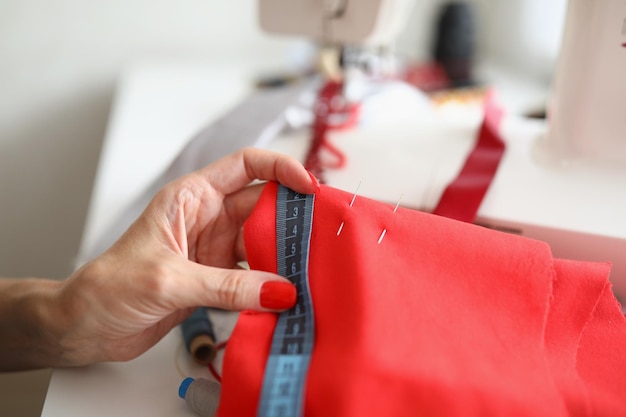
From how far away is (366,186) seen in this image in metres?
0.96

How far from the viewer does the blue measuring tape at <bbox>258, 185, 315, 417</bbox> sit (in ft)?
1.90

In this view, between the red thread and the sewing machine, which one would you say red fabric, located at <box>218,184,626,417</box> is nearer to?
the sewing machine

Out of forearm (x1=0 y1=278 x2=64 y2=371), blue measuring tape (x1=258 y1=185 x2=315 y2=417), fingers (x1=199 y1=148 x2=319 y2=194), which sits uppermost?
fingers (x1=199 y1=148 x2=319 y2=194)

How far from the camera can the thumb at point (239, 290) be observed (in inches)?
25.8

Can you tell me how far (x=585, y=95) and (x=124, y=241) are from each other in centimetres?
67

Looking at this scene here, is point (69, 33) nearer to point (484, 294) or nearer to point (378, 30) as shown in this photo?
point (378, 30)

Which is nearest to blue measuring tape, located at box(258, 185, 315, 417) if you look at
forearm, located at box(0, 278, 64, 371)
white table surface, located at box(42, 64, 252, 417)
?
white table surface, located at box(42, 64, 252, 417)

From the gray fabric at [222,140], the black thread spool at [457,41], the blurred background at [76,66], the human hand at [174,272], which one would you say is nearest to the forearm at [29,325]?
the human hand at [174,272]

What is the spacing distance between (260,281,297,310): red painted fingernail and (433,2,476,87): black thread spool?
1184 millimetres

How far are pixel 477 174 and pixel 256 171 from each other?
37 centimetres

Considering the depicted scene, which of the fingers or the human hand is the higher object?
the fingers

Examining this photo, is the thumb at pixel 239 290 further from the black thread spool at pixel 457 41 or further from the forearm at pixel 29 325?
the black thread spool at pixel 457 41

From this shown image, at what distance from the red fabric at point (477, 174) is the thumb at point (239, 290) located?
304 mm

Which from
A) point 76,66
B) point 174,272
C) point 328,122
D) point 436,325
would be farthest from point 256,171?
point 76,66
